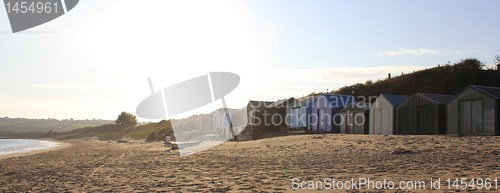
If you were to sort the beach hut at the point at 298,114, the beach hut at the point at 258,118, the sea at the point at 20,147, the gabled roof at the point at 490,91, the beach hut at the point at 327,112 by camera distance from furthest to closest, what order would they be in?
the sea at the point at 20,147 < the beach hut at the point at 258,118 < the beach hut at the point at 298,114 < the beach hut at the point at 327,112 < the gabled roof at the point at 490,91

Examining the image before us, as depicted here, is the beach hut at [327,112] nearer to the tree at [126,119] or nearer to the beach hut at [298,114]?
the beach hut at [298,114]

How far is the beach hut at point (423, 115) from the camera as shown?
2573 cm

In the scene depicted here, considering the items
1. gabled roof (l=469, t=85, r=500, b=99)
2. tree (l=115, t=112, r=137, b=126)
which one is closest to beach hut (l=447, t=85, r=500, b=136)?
gabled roof (l=469, t=85, r=500, b=99)

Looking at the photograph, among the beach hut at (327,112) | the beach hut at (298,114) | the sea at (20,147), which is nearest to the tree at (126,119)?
the sea at (20,147)

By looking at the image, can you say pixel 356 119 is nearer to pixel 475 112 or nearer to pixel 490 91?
pixel 475 112

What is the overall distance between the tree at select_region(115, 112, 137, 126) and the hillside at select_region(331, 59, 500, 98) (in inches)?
3372

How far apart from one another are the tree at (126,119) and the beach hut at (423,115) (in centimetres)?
10894

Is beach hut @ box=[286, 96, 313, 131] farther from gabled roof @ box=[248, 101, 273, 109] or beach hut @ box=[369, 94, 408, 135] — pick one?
beach hut @ box=[369, 94, 408, 135]

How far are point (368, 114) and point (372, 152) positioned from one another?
56.7ft

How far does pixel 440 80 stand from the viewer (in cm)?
5000

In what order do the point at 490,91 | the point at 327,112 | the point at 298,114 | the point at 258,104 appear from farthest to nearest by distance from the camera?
the point at 258,104, the point at 298,114, the point at 327,112, the point at 490,91

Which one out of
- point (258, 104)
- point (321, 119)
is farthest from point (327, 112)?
point (258, 104)

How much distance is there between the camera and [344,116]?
35.7 meters

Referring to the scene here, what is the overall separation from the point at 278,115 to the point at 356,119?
14.2 meters
